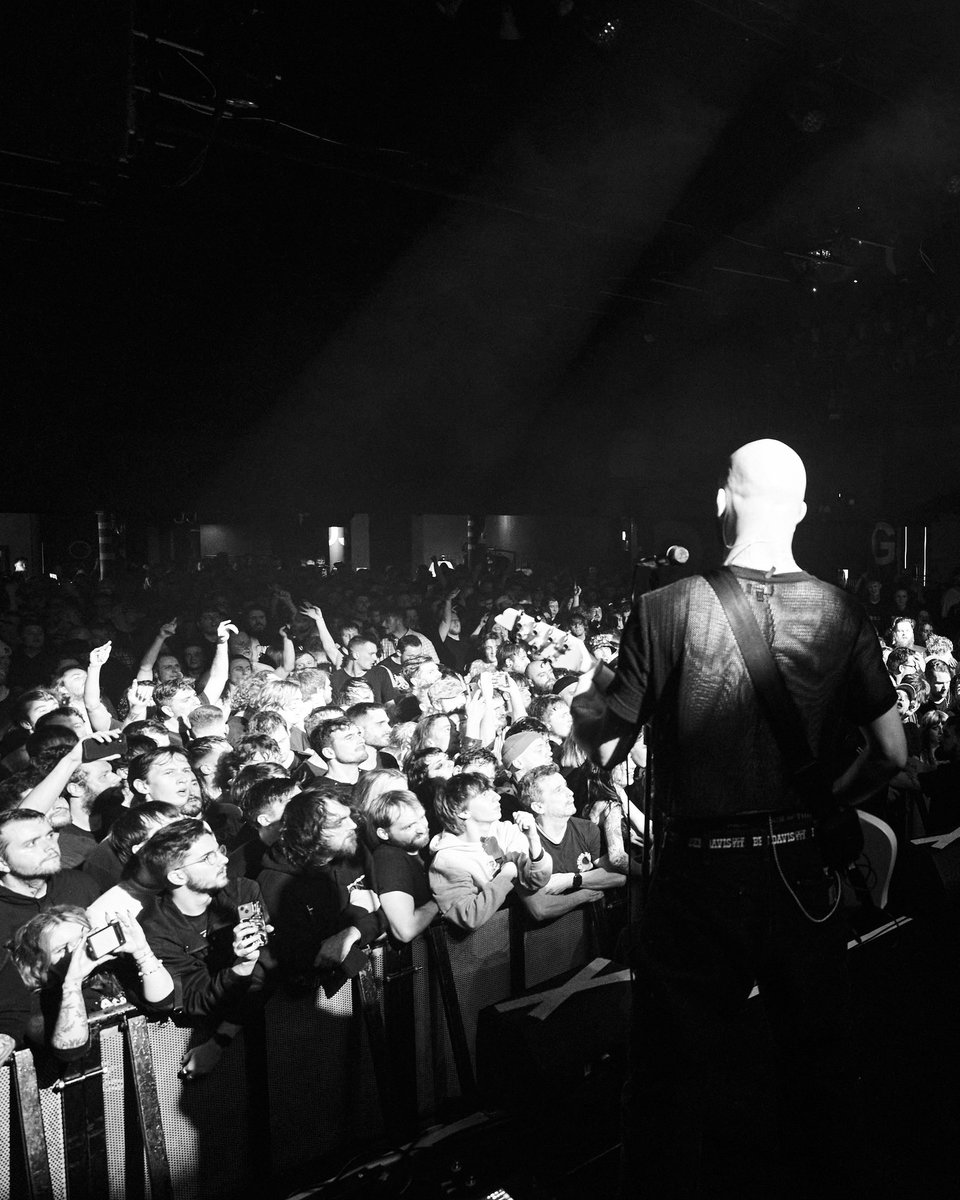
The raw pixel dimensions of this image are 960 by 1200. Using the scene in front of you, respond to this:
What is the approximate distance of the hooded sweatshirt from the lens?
9.49ft

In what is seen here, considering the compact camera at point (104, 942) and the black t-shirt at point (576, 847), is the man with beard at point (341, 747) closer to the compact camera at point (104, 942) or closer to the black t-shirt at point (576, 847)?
the black t-shirt at point (576, 847)

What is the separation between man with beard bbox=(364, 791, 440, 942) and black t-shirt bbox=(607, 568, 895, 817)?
1.31m

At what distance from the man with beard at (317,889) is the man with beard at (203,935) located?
81 millimetres

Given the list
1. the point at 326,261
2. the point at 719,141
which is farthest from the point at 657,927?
the point at 326,261

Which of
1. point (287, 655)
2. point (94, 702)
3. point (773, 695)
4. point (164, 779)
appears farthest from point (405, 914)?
point (287, 655)

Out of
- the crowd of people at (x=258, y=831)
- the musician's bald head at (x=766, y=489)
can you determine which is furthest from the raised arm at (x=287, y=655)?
A: the musician's bald head at (x=766, y=489)

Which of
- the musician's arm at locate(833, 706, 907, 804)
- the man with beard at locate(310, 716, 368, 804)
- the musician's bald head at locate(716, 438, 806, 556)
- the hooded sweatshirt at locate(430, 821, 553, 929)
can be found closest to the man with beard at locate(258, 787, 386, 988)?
the hooded sweatshirt at locate(430, 821, 553, 929)

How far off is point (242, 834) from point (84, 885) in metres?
0.64

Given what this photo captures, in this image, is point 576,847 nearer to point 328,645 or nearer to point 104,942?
point 104,942

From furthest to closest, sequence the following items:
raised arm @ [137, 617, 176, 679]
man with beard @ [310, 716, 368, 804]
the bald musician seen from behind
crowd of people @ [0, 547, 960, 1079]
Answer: raised arm @ [137, 617, 176, 679] < man with beard @ [310, 716, 368, 804] < crowd of people @ [0, 547, 960, 1079] < the bald musician seen from behind

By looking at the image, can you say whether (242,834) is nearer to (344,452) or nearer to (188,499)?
(188,499)

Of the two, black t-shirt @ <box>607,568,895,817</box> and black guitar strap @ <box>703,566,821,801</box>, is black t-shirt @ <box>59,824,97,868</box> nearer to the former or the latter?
black t-shirt @ <box>607,568,895,817</box>

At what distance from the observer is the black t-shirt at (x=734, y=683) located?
1771 mm

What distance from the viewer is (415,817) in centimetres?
303
